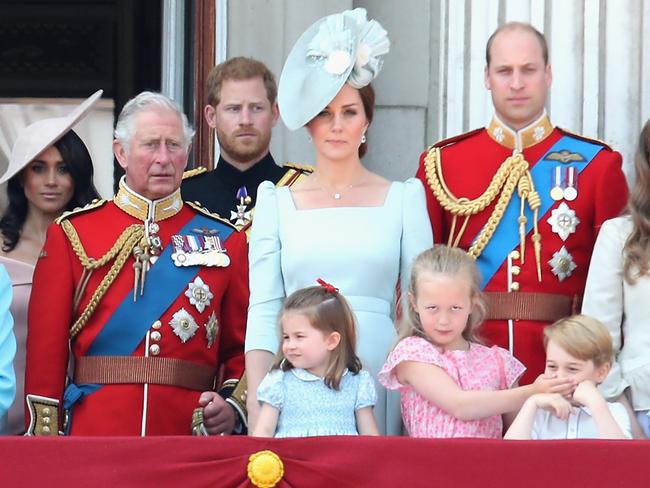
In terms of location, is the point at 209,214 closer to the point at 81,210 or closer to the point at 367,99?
the point at 81,210

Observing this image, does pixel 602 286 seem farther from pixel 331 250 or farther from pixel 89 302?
pixel 89 302

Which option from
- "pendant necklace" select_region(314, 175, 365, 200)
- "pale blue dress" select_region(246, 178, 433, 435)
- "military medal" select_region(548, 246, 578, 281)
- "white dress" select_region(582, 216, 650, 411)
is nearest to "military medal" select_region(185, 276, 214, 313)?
Result: "pale blue dress" select_region(246, 178, 433, 435)

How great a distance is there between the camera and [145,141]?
5422mm

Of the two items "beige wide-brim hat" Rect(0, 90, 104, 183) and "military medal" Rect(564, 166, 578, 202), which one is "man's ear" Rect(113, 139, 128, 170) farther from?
"military medal" Rect(564, 166, 578, 202)

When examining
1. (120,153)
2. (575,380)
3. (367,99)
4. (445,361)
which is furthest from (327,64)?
(575,380)

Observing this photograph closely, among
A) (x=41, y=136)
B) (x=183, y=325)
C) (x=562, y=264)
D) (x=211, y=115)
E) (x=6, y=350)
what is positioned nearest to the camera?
(x=6, y=350)

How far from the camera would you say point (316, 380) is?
4.69m

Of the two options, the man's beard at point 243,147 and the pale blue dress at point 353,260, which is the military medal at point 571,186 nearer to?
the pale blue dress at point 353,260

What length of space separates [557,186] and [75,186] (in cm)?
142

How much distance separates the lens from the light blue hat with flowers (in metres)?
5.05

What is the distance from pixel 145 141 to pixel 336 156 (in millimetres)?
626

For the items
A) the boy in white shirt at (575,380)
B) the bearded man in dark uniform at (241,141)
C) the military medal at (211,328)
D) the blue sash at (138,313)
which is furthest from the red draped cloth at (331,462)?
the bearded man in dark uniform at (241,141)

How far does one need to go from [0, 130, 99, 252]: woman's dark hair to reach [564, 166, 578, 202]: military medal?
1.40 meters

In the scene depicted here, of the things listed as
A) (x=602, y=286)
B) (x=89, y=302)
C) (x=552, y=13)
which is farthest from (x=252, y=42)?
(x=602, y=286)
